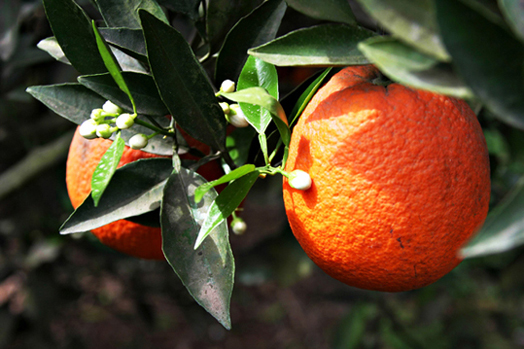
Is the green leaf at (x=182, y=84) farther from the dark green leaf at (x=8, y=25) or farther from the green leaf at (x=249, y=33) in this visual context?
the dark green leaf at (x=8, y=25)

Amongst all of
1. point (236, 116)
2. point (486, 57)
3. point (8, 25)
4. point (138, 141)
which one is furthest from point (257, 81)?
point (8, 25)

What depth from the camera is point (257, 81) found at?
516 mm

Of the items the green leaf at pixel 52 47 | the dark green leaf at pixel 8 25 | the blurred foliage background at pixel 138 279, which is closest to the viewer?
the green leaf at pixel 52 47

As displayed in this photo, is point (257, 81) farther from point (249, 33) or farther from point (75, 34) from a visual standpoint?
point (75, 34)

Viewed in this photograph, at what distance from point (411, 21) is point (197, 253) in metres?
0.33

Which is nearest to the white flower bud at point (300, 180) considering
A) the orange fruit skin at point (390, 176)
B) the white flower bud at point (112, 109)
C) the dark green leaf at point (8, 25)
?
the orange fruit skin at point (390, 176)

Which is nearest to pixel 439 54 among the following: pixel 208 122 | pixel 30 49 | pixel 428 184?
pixel 428 184

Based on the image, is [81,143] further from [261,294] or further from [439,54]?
[261,294]

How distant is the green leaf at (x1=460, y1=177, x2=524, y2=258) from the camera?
0.28m

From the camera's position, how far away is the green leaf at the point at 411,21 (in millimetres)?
325

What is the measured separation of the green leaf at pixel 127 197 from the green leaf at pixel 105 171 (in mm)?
100

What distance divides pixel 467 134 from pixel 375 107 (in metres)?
0.11

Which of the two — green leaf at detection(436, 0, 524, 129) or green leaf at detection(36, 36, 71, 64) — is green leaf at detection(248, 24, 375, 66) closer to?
green leaf at detection(436, 0, 524, 129)

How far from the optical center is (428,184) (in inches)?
17.2
